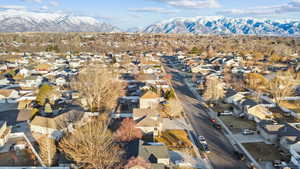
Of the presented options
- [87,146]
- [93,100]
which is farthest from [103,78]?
[87,146]

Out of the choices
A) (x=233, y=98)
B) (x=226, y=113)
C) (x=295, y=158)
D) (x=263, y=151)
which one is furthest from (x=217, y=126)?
(x=233, y=98)

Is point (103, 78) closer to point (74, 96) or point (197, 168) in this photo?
point (74, 96)

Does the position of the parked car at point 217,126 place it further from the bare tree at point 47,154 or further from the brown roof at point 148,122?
the bare tree at point 47,154

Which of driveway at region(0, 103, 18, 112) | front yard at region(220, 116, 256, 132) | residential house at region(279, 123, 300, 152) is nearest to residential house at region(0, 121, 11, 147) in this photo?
driveway at region(0, 103, 18, 112)

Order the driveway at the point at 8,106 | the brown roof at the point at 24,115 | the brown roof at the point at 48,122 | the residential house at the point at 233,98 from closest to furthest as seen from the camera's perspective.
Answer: the brown roof at the point at 48,122, the brown roof at the point at 24,115, the driveway at the point at 8,106, the residential house at the point at 233,98

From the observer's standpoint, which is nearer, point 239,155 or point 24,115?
point 239,155

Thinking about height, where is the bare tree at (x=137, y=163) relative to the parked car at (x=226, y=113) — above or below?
above

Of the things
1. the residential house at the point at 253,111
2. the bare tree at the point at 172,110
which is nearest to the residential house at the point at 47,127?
the bare tree at the point at 172,110

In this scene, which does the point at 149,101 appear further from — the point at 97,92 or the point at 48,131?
the point at 48,131
